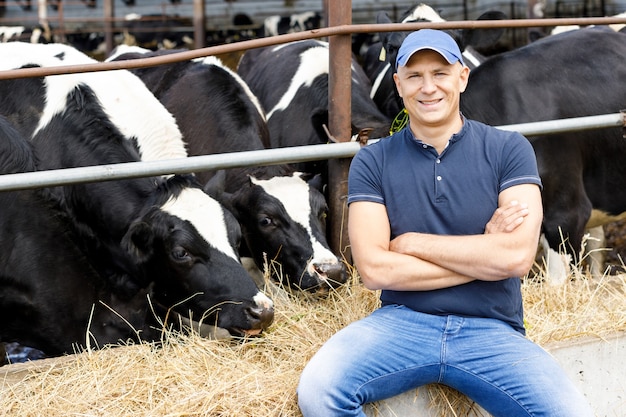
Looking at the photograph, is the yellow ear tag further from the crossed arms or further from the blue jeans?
the blue jeans

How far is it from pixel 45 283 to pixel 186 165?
3.74 feet

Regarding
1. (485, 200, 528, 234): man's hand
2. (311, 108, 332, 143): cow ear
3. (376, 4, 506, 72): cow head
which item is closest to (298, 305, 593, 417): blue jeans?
(485, 200, 528, 234): man's hand

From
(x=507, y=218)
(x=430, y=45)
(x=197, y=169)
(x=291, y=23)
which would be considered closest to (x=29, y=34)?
(x=291, y=23)

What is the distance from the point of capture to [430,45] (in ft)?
10.3

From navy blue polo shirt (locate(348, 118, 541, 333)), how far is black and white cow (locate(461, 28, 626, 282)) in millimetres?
2160

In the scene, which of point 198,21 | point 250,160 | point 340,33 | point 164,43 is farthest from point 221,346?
point 164,43

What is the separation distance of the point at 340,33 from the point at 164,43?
16514mm

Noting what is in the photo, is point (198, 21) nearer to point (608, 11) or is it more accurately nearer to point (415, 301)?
point (608, 11)

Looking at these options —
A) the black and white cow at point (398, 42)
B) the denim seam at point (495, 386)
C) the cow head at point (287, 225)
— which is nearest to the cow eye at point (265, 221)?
the cow head at point (287, 225)

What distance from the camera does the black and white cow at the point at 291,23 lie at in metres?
19.8

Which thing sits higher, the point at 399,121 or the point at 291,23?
the point at 399,121

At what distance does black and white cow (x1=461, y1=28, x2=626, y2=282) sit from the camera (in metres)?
5.41

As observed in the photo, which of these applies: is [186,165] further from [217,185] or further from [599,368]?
[599,368]

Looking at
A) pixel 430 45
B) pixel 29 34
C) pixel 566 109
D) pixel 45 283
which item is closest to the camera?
pixel 430 45
